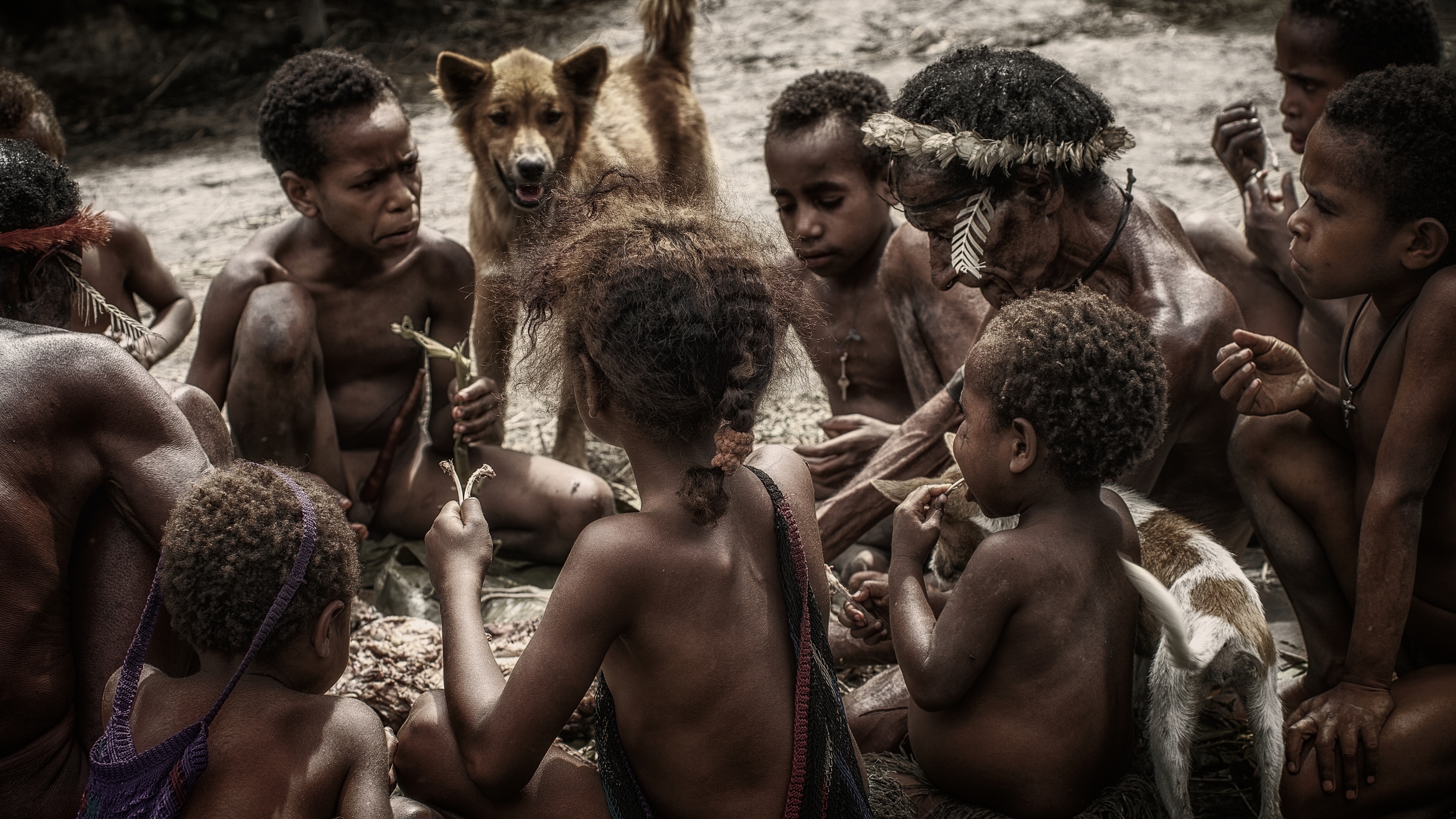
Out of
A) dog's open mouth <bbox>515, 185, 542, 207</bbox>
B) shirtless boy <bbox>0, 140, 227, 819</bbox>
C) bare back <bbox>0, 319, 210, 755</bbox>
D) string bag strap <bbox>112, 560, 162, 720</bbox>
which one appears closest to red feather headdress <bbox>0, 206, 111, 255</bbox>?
shirtless boy <bbox>0, 140, 227, 819</bbox>

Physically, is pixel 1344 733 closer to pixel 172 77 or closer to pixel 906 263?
pixel 906 263

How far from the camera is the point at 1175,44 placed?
877cm

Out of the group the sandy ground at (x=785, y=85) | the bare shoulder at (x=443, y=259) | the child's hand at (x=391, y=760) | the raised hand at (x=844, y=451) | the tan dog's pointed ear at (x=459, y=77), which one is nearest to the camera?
the child's hand at (x=391, y=760)

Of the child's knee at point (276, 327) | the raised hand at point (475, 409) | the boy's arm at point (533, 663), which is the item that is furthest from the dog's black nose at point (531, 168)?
the boy's arm at point (533, 663)

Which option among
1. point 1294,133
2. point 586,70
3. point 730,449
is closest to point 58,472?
point 730,449

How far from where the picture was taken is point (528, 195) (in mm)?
5555

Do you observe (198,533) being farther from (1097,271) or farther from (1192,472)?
(1192,472)

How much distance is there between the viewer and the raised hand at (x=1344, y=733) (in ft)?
9.14

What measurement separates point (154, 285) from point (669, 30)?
3215mm

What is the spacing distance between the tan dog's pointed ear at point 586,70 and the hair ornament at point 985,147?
2.82m

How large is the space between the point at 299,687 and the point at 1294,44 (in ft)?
13.2

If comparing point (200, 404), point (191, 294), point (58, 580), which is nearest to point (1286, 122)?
point (200, 404)

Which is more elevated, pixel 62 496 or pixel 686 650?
pixel 62 496

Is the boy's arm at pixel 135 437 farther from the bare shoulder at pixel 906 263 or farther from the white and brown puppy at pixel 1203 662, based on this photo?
the bare shoulder at pixel 906 263
